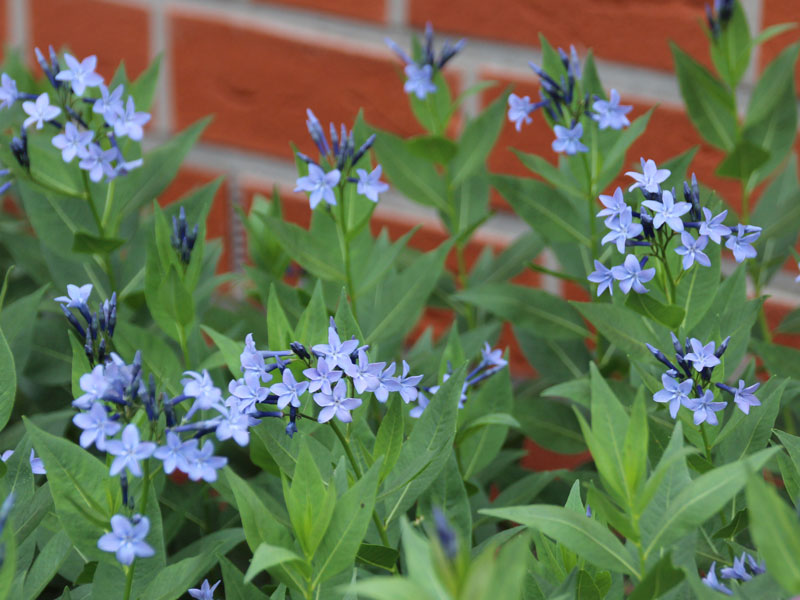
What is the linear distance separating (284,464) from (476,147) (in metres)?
0.48

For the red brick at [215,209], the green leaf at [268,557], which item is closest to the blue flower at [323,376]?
the green leaf at [268,557]

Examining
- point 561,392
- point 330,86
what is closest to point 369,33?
point 330,86

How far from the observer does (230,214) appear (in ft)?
5.26

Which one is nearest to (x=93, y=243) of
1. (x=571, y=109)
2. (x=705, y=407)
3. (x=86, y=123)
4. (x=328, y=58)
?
(x=86, y=123)

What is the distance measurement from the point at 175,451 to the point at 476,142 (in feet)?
1.88

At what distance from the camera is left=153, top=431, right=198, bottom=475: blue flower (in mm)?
606

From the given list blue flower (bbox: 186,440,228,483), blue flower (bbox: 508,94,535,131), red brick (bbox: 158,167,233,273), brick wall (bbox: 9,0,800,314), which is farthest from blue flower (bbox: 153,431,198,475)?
red brick (bbox: 158,167,233,273)

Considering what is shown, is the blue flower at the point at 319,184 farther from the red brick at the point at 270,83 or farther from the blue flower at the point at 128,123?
the red brick at the point at 270,83

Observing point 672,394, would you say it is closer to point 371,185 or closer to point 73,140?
point 371,185

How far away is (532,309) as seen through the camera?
99cm

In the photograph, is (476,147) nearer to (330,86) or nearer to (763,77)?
(763,77)

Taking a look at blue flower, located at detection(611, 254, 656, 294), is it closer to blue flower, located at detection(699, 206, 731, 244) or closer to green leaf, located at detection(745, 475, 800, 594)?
blue flower, located at detection(699, 206, 731, 244)

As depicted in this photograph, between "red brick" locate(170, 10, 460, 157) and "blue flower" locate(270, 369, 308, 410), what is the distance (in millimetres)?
808

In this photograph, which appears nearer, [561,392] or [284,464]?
[284,464]
